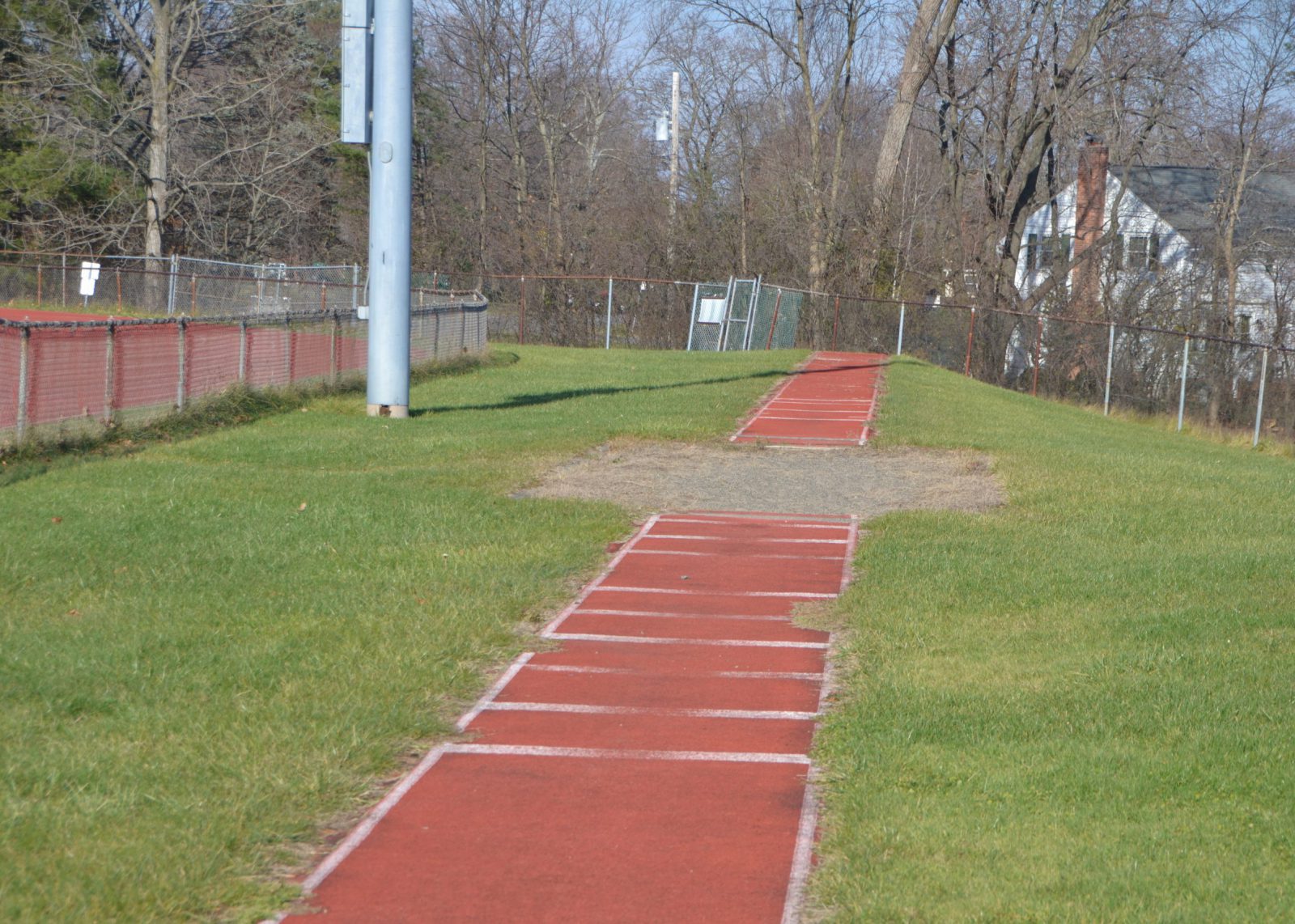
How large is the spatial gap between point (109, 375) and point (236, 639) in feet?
28.7

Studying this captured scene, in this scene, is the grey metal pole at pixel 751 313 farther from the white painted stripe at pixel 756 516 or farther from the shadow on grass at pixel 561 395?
the white painted stripe at pixel 756 516

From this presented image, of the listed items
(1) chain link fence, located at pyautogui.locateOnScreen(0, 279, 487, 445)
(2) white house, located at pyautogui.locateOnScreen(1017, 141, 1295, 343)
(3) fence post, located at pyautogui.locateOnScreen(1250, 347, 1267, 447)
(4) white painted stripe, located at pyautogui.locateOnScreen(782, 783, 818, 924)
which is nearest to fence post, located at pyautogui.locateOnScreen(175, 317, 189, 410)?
(1) chain link fence, located at pyautogui.locateOnScreen(0, 279, 487, 445)

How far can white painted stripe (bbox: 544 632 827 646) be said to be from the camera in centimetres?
757

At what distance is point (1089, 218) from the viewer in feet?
153

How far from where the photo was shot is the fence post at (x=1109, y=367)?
2944cm

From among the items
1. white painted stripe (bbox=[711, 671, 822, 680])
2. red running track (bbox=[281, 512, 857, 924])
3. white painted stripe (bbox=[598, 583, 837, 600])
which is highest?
white painted stripe (bbox=[598, 583, 837, 600])

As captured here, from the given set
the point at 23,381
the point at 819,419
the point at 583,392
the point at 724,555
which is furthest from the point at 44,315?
the point at 724,555

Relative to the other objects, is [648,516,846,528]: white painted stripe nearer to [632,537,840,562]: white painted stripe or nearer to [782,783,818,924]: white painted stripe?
[632,537,840,562]: white painted stripe

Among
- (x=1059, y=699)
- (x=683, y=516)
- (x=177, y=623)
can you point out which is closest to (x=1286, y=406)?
(x=683, y=516)

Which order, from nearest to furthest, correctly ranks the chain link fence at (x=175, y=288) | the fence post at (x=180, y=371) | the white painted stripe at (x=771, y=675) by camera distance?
the white painted stripe at (x=771, y=675) < the fence post at (x=180, y=371) < the chain link fence at (x=175, y=288)

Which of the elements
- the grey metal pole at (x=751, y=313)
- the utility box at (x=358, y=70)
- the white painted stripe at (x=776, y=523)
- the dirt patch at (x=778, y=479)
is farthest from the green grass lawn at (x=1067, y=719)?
the grey metal pole at (x=751, y=313)

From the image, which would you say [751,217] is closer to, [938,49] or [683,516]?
[938,49]

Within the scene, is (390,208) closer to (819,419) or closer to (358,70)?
(358,70)

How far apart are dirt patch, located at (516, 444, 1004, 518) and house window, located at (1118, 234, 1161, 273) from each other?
27087 mm
